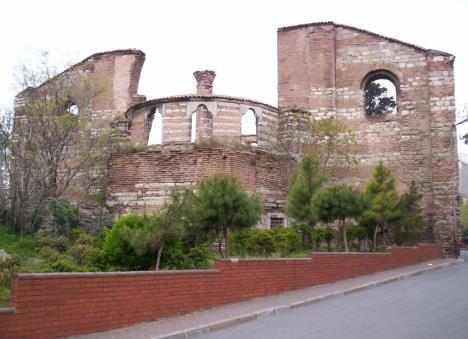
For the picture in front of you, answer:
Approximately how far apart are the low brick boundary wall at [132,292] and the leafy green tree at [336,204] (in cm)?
193

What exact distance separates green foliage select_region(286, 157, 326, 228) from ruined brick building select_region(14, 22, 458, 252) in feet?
9.98

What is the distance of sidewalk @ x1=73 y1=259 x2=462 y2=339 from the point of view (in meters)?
8.14

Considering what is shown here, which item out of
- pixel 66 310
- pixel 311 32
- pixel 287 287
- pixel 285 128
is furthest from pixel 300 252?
pixel 311 32

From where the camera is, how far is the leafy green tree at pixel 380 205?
18.0 m

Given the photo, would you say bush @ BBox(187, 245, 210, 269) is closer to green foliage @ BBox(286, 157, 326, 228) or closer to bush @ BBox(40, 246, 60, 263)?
bush @ BBox(40, 246, 60, 263)

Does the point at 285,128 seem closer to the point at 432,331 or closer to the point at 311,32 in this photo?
the point at 311,32

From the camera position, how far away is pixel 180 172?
1908 centimetres

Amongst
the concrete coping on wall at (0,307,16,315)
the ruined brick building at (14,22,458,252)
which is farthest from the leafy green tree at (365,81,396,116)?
the concrete coping on wall at (0,307,16,315)

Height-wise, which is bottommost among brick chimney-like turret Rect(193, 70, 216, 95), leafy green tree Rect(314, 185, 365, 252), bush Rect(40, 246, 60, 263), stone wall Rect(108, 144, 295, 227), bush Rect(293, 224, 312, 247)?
bush Rect(40, 246, 60, 263)

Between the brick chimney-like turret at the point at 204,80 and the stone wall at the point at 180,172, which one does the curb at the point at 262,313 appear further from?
the brick chimney-like turret at the point at 204,80

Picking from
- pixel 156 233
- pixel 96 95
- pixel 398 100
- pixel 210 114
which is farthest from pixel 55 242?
pixel 398 100

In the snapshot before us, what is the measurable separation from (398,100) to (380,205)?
26.2 feet

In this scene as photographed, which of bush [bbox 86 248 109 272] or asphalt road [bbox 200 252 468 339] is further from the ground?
bush [bbox 86 248 109 272]

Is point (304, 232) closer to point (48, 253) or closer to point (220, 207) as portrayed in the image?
point (220, 207)
